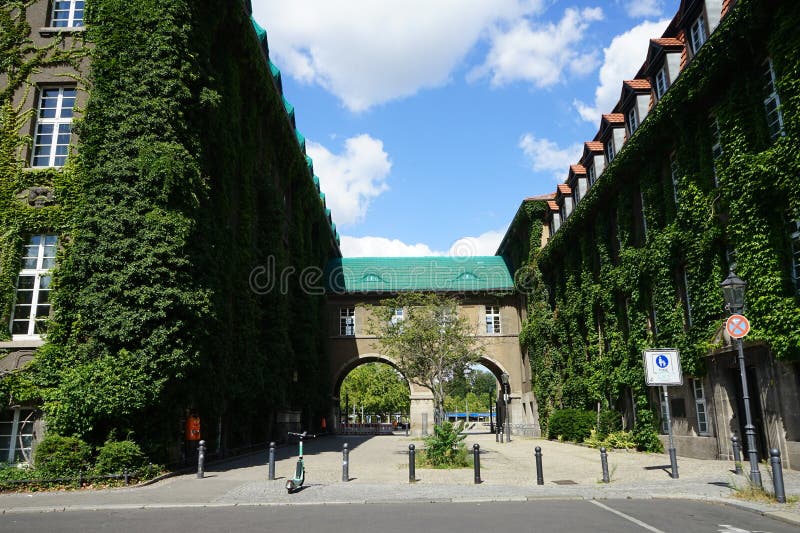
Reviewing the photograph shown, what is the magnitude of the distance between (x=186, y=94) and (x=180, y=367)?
7724mm

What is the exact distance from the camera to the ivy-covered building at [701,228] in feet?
48.1

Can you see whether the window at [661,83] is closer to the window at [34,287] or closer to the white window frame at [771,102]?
the white window frame at [771,102]

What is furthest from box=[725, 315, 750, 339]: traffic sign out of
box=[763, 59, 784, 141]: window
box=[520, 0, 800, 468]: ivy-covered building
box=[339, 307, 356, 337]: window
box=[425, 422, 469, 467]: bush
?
box=[339, 307, 356, 337]: window

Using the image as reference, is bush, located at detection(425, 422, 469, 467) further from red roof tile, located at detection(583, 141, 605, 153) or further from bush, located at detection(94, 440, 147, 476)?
red roof tile, located at detection(583, 141, 605, 153)

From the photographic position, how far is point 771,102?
15.6 meters

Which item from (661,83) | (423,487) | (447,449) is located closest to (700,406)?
(447,449)

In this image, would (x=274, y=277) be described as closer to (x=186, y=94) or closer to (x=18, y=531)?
(x=186, y=94)

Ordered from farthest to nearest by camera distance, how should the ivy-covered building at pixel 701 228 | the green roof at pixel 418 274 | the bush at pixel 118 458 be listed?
1. the green roof at pixel 418 274
2. the ivy-covered building at pixel 701 228
3. the bush at pixel 118 458

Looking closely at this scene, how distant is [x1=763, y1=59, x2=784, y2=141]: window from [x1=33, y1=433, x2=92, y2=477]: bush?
62.1 feet

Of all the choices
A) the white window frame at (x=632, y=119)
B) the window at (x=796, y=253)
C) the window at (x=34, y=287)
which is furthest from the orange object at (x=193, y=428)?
the white window frame at (x=632, y=119)

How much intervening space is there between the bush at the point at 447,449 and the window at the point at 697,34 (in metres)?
14.5

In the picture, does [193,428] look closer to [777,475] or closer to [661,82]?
[777,475]

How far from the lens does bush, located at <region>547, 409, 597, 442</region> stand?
93.8 ft

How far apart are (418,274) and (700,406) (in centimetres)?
2863
